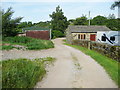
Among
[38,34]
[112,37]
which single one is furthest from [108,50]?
[38,34]

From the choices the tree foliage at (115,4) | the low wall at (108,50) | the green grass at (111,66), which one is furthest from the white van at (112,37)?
the green grass at (111,66)

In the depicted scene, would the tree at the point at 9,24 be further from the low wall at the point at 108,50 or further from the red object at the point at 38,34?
the low wall at the point at 108,50

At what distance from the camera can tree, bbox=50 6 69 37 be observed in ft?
193

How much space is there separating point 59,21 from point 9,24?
32328mm

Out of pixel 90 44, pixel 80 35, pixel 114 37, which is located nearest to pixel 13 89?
pixel 90 44

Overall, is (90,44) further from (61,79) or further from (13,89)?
(13,89)

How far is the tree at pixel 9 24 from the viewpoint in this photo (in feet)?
92.6

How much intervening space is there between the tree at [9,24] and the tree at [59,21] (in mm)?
27987

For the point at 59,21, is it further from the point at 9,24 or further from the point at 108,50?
the point at 108,50

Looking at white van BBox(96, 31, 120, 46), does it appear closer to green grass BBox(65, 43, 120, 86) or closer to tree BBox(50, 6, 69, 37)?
green grass BBox(65, 43, 120, 86)

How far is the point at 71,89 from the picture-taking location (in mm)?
5359

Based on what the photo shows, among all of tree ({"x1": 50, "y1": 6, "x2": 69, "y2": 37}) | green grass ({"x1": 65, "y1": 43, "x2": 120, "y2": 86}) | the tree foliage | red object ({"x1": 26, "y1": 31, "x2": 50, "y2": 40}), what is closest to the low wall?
green grass ({"x1": 65, "y1": 43, "x2": 120, "y2": 86})

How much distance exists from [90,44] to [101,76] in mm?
11557

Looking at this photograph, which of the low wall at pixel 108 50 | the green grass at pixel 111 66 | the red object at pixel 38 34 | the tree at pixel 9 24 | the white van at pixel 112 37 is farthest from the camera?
the red object at pixel 38 34
